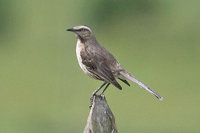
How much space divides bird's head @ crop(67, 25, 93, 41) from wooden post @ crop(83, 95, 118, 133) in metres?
2.47

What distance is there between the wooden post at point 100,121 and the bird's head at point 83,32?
8.11ft

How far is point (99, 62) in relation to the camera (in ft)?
24.2

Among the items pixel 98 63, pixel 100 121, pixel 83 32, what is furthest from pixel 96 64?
pixel 100 121

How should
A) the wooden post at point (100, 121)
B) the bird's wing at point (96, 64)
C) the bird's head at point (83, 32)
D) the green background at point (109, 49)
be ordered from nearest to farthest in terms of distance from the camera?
the wooden post at point (100, 121) → the bird's wing at point (96, 64) → the bird's head at point (83, 32) → the green background at point (109, 49)

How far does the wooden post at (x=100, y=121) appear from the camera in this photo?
4.88 m

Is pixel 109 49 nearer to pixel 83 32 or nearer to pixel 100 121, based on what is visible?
pixel 83 32

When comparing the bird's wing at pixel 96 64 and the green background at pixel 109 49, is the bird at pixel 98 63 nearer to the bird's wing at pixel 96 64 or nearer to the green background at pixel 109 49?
the bird's wing at pixel 96 64

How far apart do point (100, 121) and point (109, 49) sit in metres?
11.3

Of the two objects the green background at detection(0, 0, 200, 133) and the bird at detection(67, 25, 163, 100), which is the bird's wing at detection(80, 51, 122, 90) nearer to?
the bird at detection(67, 25, 163, 100)

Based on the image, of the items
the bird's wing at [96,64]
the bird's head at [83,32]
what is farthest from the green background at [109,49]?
the bird's wing at [96,64]

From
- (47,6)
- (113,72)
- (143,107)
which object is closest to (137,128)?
(143,107)

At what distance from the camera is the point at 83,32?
7535 mm

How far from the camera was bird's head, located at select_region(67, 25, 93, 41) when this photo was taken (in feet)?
24.5

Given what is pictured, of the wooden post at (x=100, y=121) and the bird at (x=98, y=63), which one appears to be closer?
the wooden post at (x=100, y=121)
